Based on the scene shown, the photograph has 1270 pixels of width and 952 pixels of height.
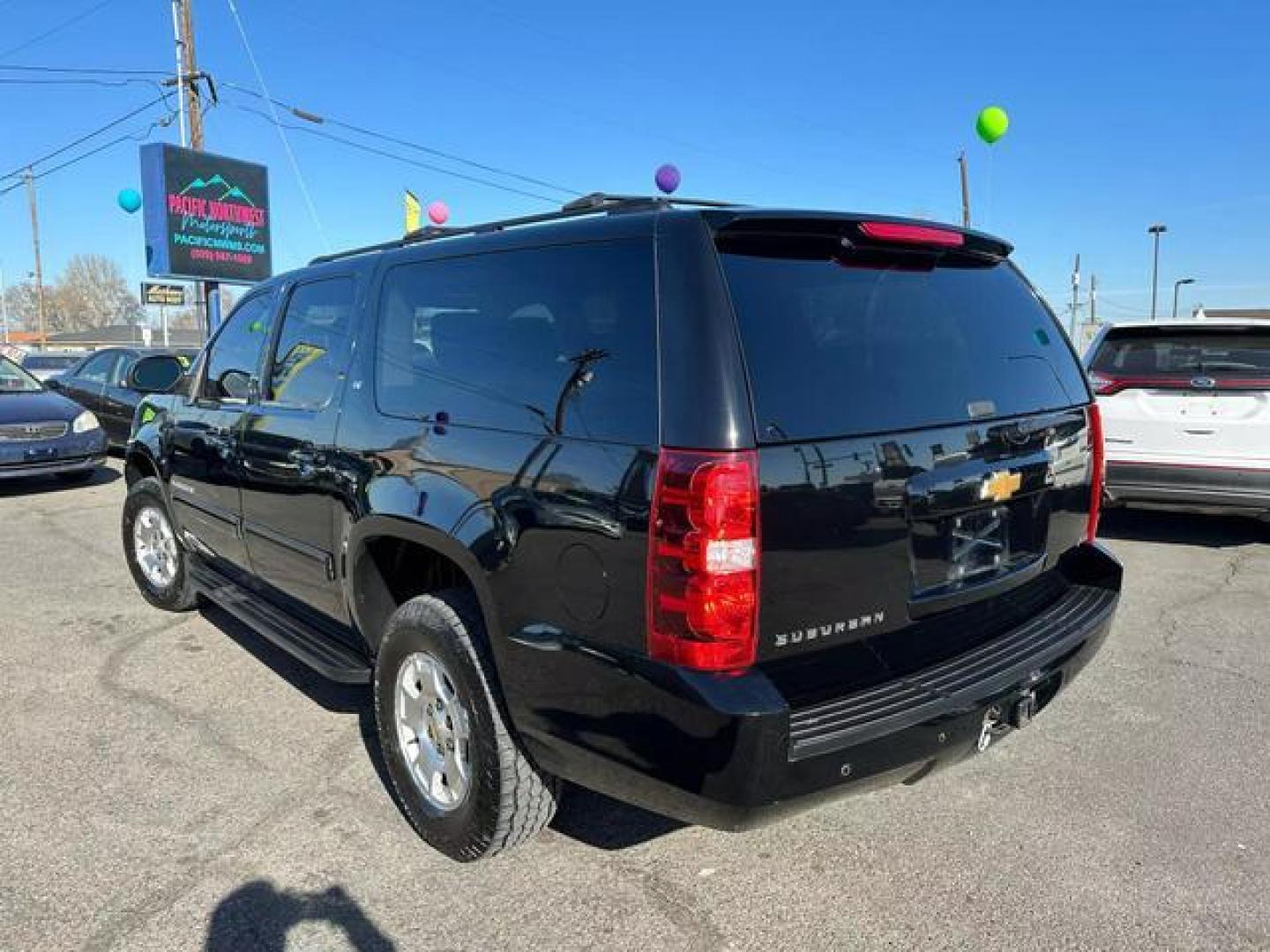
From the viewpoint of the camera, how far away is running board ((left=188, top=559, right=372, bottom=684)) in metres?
3.26

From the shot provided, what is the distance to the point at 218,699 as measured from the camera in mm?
4000

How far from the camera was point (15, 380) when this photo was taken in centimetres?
1053

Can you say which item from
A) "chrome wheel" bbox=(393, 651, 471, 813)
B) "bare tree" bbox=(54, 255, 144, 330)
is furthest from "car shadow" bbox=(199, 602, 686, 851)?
"bare tree" bbox=(54, 255, 144, 330)

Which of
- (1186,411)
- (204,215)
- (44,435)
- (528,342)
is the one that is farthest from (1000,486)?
(204,215)

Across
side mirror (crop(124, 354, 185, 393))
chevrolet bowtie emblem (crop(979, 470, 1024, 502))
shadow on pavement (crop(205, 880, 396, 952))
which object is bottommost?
shadow on pavement (crop(205, 880, 396, 952))

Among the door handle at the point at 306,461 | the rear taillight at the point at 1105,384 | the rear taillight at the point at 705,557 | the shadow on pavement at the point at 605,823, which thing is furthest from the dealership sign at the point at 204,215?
the rear taillight at the point at 705,557

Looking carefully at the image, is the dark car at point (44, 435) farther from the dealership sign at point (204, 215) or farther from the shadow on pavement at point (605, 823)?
the shadow on pavement at point (605, 823)

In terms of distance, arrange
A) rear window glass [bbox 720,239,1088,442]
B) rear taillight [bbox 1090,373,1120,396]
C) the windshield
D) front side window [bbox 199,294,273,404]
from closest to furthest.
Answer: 1. rear window glass [bbox 720,239,1088,442]
2. front side window [bbox 199,294,273,404]
3. rear taillight [bbox 1090,373,1120,396]
4. the windshield

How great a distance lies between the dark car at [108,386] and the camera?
11406 mm

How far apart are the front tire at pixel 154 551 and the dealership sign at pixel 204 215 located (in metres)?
13.3

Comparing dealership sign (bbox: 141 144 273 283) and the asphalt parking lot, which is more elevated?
dealership sign (bbox: 141 144 273 283)

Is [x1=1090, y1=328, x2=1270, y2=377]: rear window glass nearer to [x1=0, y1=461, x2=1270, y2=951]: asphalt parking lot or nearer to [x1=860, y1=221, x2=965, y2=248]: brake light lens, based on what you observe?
[x1=0, y1=461, x2=1270, y2=951]: asphalt parking lot

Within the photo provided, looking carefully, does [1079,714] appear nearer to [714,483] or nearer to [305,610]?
[714,483]

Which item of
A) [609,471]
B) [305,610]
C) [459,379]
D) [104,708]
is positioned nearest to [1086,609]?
[609,471]
